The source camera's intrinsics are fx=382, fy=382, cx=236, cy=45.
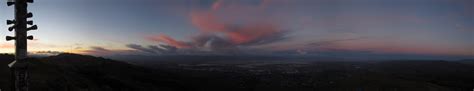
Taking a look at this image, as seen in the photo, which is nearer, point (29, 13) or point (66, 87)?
point (29, 13)

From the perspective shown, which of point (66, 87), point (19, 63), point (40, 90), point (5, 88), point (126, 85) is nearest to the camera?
point (19, 63)

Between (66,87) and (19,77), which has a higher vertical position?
(19,77)

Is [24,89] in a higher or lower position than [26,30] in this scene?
lower

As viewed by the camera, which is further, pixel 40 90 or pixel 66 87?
pixel 66 87

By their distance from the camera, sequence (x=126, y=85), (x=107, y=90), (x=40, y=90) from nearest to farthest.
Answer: (x=40, y=90) → (x=107, y=90) → (x=126, y=85)

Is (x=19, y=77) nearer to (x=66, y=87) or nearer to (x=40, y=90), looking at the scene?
(x=40, y=90)

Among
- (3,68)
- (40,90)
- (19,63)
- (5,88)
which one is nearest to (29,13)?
(19,63)

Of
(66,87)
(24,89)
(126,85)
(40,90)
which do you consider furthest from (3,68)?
(24,89)

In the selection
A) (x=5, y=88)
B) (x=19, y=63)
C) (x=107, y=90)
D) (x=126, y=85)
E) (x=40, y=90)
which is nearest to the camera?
(x=19, y=63)

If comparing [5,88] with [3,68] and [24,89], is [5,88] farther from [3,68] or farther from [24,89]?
[24,89]
